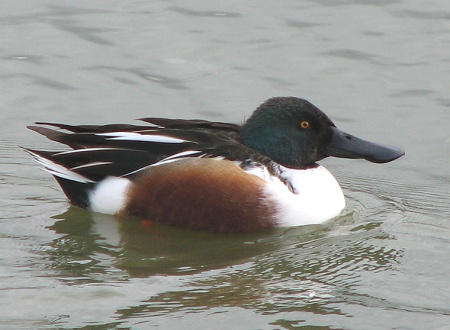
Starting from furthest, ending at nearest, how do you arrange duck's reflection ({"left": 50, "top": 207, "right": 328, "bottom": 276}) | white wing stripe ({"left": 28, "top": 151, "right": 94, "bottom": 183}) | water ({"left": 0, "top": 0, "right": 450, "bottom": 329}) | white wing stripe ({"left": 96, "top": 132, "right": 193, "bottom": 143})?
white wing stripe ({"left": 28, "top": 151, "right": 94, "bottom": 183}) < white wing stripe ({"left": 96, "top": 132, "right": 193, "bottom": 143}) < duck's reflection ({"left": 50, "top": 207, "right": 328, "bottom": 276}) < water ({"left": 0, "top": 0, "right": 450, "bottom": 329})

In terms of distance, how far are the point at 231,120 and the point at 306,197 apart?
6.98 feet

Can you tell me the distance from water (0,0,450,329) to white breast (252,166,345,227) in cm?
10

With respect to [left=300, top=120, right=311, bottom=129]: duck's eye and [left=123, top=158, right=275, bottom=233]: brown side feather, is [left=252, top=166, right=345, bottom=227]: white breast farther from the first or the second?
[left=300, top=120, right=311, bottom=129]: duck's eye

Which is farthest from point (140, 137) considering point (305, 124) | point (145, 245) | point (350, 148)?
point (350, 148)

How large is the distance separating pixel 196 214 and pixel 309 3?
4.78m

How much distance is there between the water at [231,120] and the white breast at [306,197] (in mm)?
96

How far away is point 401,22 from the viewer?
10875mm

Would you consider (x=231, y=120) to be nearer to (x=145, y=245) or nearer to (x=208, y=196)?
(x=208, y=196)

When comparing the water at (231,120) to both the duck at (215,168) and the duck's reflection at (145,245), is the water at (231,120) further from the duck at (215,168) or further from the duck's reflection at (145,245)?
the duck at (215,168)

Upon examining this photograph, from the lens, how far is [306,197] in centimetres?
734

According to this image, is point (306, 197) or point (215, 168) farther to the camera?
point (306, 197)

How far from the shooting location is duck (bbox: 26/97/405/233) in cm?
717

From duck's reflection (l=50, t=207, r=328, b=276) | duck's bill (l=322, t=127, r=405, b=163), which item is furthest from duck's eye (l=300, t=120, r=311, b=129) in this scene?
duck's reflection (l=50, t=207, r=328, b=276)

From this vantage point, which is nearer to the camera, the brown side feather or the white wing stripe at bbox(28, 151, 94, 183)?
the brown side feather
